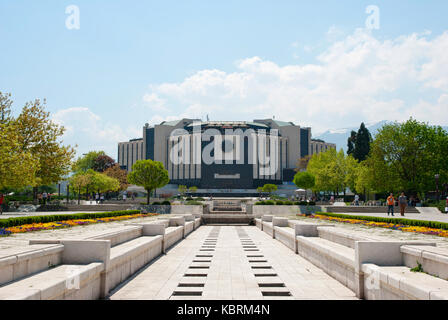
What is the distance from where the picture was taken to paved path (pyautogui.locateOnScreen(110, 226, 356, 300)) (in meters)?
6.87

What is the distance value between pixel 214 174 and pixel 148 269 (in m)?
96.7

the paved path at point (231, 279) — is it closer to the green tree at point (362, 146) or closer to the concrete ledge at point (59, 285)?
the concrete ledge at point (59, 285)

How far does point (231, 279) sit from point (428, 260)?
4.07 m

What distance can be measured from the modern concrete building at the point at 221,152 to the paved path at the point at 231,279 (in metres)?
90.2

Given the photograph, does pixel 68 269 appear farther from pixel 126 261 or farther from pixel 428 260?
pixel 428 260

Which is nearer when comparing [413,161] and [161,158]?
[413,161]

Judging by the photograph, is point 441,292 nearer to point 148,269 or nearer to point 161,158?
point 148,269

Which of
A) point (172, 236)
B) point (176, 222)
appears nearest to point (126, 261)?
point (172, 236)

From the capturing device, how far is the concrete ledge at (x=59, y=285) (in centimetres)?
435

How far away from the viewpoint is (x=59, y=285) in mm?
4879

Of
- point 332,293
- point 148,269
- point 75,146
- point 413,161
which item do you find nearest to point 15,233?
point 148,269

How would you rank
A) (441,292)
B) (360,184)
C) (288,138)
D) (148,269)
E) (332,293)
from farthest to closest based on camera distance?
1. (288,138)
2. (360,184)
3. (148,269)
4. (332,293)
5. (441,292)

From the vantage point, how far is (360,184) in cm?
4644

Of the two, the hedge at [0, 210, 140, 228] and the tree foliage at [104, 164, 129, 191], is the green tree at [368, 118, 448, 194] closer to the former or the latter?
the hedge at [0, 210, 140, 228]
